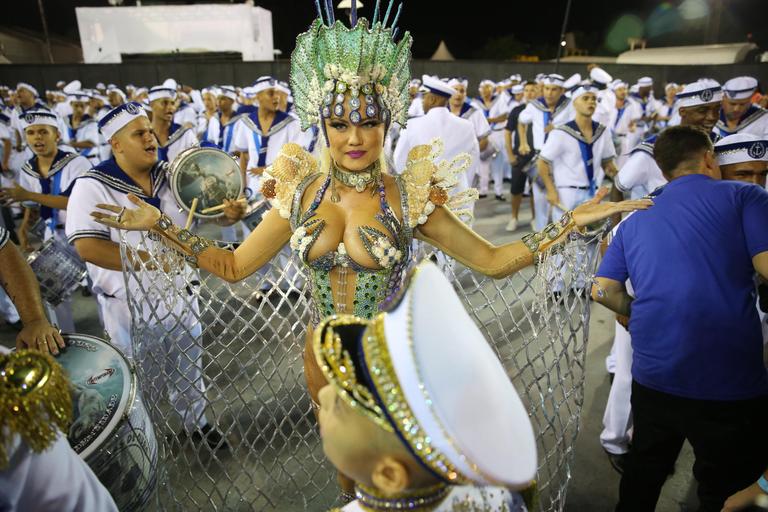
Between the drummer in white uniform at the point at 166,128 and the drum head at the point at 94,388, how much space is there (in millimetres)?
3052

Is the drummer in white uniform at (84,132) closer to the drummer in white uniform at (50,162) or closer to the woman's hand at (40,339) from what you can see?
the drummer in white uniform at (50,162)

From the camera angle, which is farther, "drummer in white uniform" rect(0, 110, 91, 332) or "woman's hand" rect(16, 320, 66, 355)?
"drummer in white uniform" rect(0, 110, 91, 332)

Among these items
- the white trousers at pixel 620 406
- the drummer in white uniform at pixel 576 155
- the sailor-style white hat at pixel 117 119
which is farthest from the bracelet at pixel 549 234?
the drummer in white uniform at pixel 576 155

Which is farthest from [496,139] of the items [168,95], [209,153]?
[209,153]

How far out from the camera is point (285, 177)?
192 centimetres

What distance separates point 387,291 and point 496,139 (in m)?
8.21

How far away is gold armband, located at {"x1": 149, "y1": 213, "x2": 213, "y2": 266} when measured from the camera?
6.23 feet

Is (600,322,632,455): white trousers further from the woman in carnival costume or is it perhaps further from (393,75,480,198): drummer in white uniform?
(393,75,480,198): drummer in white uniform

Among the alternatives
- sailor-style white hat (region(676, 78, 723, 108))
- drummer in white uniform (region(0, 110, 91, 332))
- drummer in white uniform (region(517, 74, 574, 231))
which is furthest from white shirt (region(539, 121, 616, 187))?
drummer in white uniform (region(0, 110, 91, 332))

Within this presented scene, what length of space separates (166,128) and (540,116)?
470 centimetres

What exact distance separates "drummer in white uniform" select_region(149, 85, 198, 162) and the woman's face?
3.23 metres

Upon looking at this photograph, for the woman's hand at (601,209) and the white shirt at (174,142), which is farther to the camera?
the white shirt at (174,142)

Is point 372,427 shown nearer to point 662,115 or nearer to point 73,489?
point 73,489

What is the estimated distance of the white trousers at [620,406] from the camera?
2512 mm
